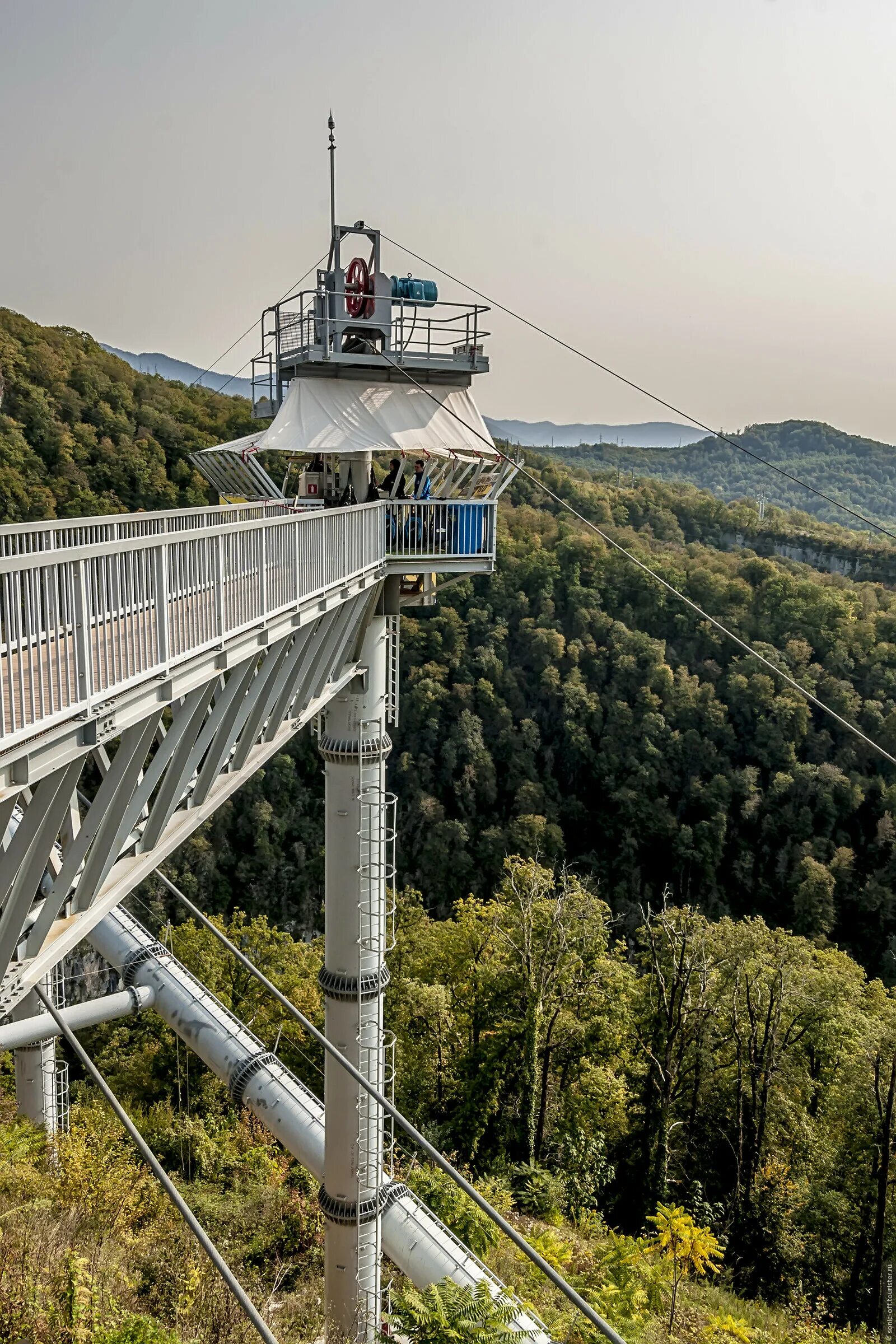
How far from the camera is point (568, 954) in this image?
2477 cm

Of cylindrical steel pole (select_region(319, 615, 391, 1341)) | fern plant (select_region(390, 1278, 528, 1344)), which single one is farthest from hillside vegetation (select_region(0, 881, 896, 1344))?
fern plant (select_region(390, 1278, 528, 1344))

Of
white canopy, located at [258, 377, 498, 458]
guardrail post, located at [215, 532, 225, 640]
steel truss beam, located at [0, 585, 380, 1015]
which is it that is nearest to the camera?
steel truss beam, located at [0, 585, 380, 1015]

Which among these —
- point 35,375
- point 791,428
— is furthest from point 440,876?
point 791,428

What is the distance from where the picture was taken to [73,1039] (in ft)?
19.6

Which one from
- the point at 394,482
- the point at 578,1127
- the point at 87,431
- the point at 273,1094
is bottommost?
the point at 578,1127

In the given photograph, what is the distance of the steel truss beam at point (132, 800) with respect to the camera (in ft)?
13.5

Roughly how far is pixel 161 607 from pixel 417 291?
305 inches

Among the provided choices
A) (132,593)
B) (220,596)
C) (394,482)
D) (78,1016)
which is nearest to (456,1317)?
(220,596)

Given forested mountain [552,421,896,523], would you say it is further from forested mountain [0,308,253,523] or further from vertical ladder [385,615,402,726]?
vertical ladder [385,615,402,726]

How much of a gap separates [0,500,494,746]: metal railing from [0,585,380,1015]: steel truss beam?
26cm

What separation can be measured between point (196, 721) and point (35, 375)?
196 ft

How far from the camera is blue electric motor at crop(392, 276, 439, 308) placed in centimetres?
1105

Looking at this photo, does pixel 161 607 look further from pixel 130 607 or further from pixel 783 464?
pixel 783 464

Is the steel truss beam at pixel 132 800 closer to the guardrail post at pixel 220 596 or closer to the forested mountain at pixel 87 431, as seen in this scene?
the guardrail post at pixel 220 596
